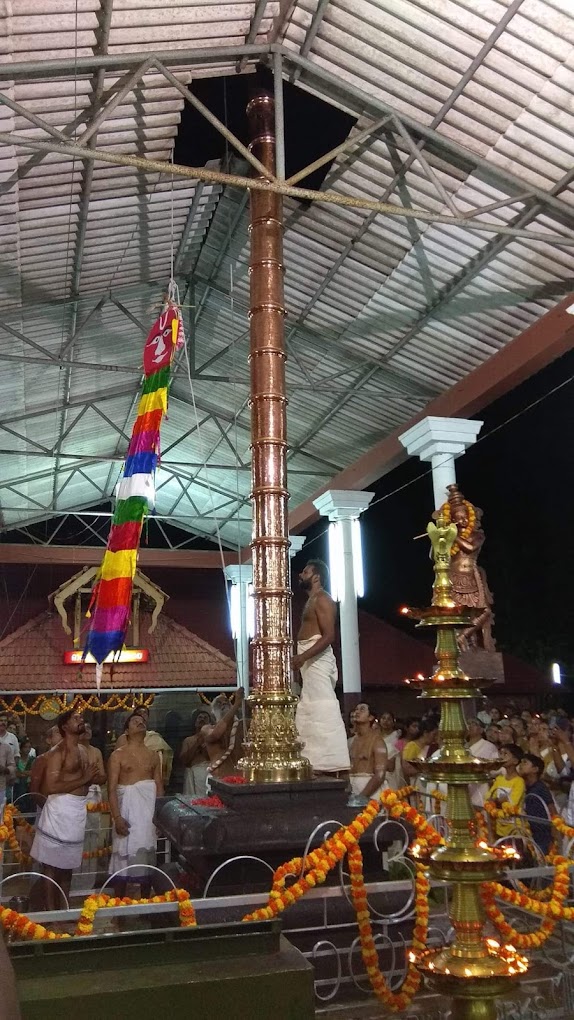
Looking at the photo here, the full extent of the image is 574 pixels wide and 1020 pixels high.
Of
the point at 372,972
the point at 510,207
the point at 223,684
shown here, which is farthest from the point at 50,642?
the point at 372,972

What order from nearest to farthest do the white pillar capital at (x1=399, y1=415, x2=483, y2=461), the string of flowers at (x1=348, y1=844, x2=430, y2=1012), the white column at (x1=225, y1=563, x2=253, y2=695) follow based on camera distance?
the string of flowers at (x1=348, y1=844, x2=430, y2=1012), the white pillar capital at (x1=399, y1=415, x2=483, y2=461), the white column at (x1=225, y1=563, x2=253, y2=695)

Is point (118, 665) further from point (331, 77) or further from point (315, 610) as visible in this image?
point (331, 77)

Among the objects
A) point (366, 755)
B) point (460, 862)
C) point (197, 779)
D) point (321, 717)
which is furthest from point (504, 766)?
point (197, 779)

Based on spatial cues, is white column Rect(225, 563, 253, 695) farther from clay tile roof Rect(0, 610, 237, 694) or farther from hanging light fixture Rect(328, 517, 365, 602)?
hanging light fixture Rect(328, 517, 365, 602)

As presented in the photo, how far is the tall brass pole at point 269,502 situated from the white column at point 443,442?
3.84 metres

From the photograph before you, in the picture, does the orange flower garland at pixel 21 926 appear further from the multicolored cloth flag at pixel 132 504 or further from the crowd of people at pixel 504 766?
the multicolored cloth flag at pixel 132 504

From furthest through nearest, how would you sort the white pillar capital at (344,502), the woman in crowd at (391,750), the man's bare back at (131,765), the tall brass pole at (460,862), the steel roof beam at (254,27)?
1. the white pillar capital at (344,502)
2. the woman in crowd at (391,750)
3. the man's bare back at (131,765)
4. the steel roof beam at (254,27)
5. the tall brass pole at (460,862)

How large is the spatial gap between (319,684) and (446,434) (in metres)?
4.86

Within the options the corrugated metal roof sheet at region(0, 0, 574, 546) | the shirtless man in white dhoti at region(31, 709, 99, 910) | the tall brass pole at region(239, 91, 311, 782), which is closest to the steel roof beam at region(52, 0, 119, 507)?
the corrugated metal roof sheet at region(0, 0, 574, 546)

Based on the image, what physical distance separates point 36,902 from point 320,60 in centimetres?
735

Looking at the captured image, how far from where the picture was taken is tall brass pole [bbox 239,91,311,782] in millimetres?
5945

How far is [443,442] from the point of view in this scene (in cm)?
1020

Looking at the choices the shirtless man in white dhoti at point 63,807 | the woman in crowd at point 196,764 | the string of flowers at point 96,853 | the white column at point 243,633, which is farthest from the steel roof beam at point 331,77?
the white column at point 243,633

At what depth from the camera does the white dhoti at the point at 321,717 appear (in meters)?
6.19
